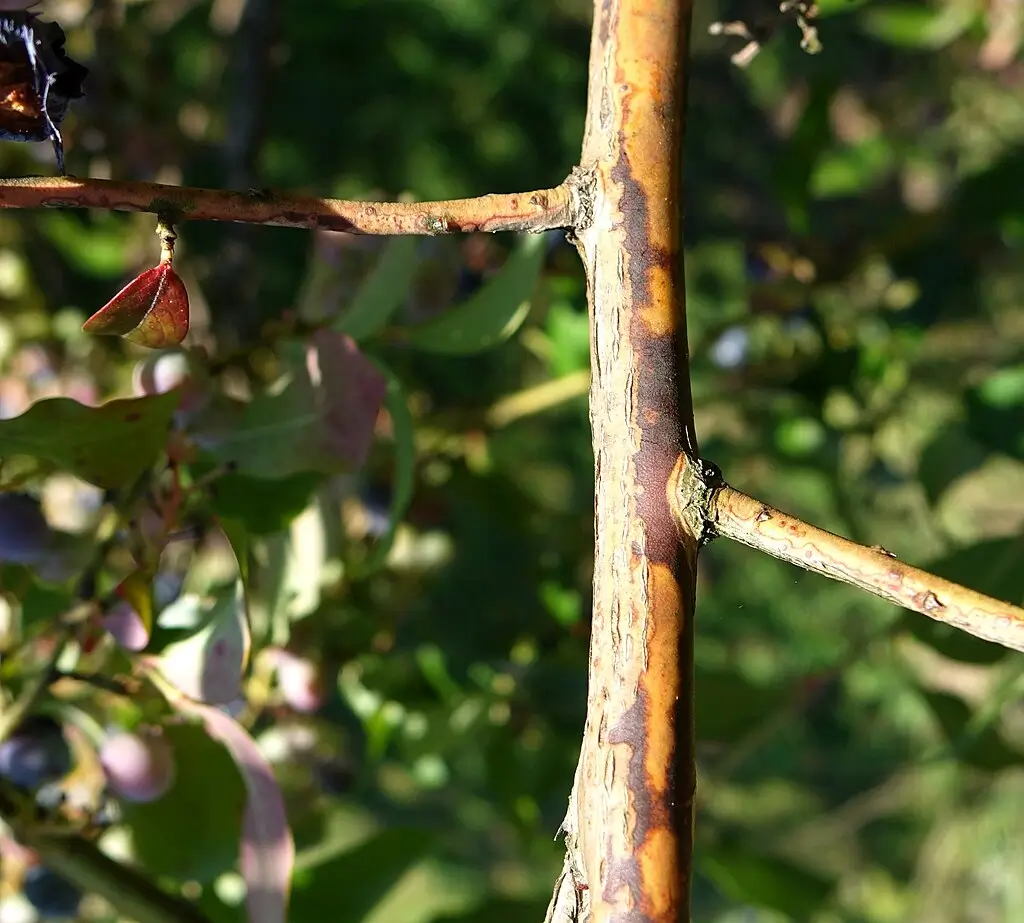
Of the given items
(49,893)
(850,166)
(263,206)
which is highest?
(850,166)

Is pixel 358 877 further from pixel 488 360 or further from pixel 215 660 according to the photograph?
pixel 488 360

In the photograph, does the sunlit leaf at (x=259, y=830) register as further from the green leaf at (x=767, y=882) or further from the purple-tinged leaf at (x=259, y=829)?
the green leaf at (x=767, y=882)

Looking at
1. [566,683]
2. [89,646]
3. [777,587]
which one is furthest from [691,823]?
[777,587]

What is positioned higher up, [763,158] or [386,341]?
[763,158]

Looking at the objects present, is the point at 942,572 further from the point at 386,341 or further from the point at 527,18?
the point at 527,18

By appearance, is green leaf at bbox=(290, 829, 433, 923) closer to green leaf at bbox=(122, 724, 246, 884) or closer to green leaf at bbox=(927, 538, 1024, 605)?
green leaf at bbox=(122, 724, 246, 884)

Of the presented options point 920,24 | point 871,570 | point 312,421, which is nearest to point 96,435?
point 312,421
